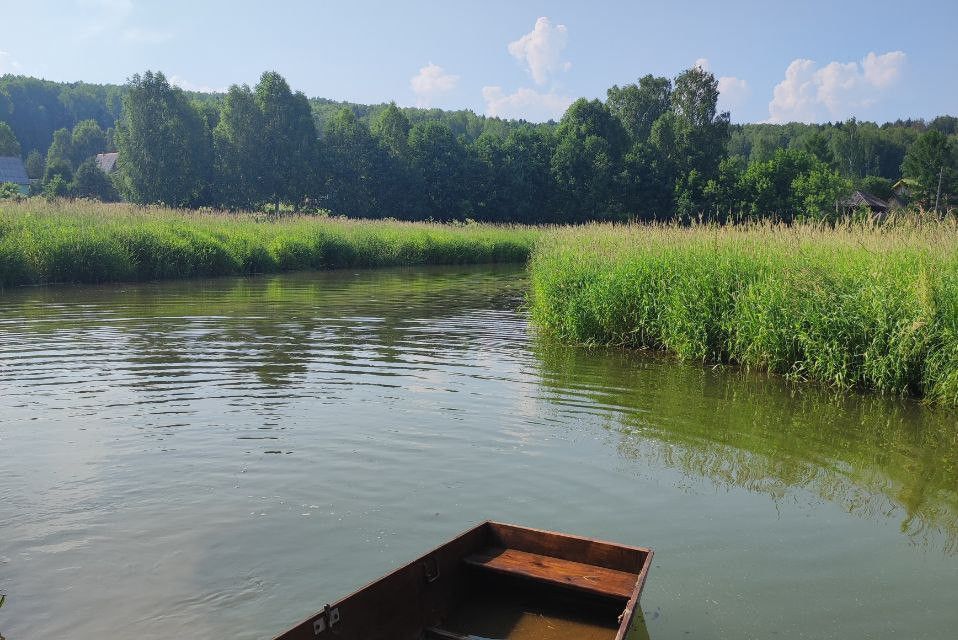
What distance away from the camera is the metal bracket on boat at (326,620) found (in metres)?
3.90

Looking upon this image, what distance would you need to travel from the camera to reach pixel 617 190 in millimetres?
72125

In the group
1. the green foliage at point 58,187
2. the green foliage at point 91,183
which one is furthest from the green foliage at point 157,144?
the green foliage at point 91,183

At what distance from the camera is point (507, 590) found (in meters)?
5.05

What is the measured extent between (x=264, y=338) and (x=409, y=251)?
84.8ft

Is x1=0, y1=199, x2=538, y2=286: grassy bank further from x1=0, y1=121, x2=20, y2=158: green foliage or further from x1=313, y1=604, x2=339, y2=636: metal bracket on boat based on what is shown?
x1=0, y1=121, x2=20, y2=158: green foliage

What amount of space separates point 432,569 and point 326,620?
964 millimetres

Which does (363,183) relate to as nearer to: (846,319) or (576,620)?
(846,319)

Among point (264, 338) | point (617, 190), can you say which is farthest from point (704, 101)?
point (264, 338)

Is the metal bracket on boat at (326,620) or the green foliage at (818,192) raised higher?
the green foliage at (818,192)

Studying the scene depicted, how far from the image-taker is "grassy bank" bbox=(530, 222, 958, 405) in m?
11.0

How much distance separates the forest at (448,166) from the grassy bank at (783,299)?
1708 inches

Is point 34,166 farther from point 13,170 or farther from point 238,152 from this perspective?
point 238,152

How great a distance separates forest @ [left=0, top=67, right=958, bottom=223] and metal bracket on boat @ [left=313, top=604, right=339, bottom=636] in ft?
183

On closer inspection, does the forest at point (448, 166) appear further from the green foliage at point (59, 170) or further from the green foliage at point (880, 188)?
the green foliage at point (880, 188)
